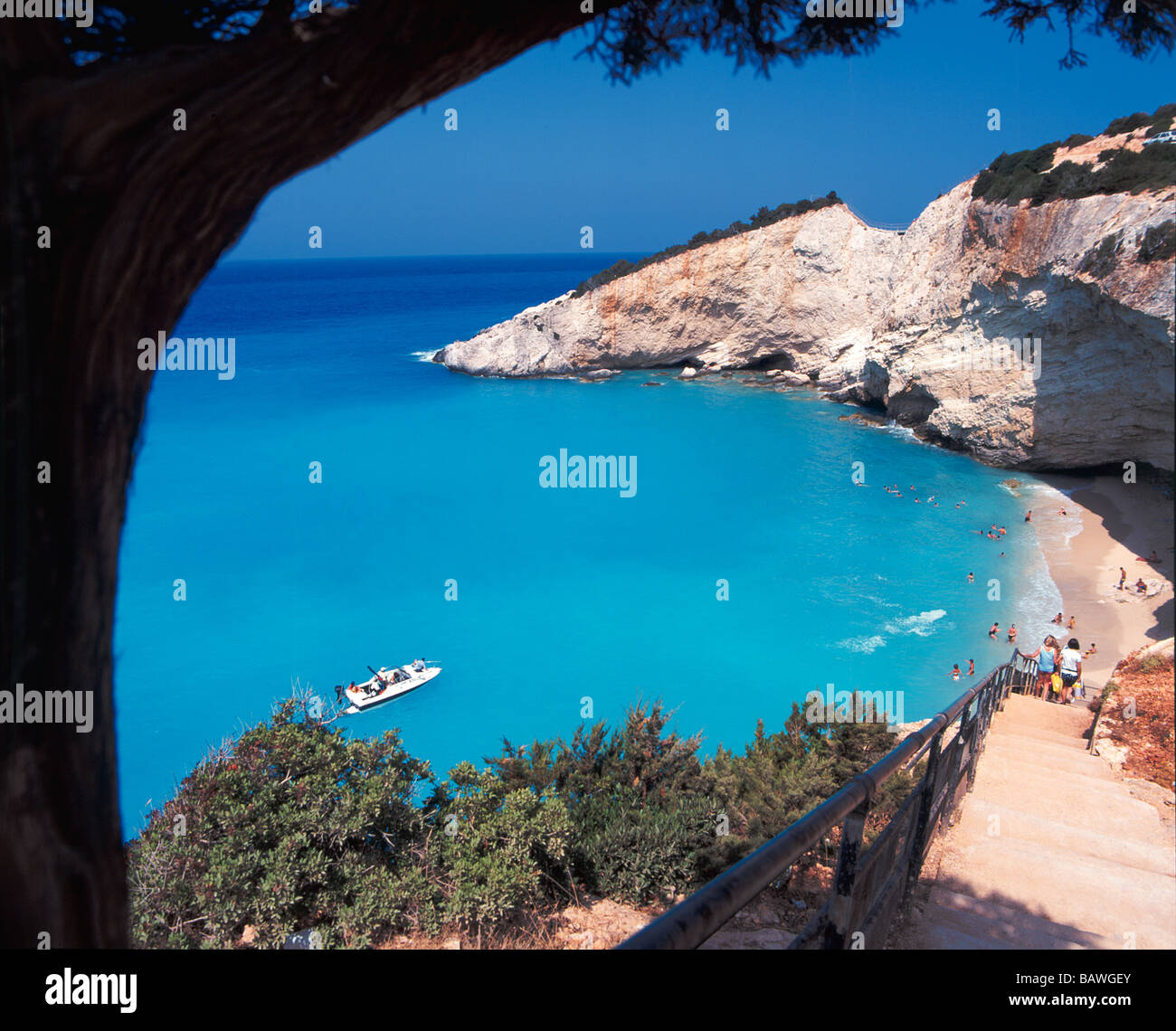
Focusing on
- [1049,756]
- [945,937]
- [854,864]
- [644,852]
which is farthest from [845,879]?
[1049,756]

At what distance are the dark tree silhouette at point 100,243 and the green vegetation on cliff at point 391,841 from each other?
156 inches

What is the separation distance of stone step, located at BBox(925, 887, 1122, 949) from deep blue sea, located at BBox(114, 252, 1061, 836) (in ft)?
12.3

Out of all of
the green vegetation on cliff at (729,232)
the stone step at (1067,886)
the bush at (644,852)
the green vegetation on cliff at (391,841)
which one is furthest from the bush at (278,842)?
the green vegetation on cliff at (729,232)

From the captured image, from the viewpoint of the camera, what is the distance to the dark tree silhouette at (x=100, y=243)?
1.30 m

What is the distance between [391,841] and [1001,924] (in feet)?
14.1

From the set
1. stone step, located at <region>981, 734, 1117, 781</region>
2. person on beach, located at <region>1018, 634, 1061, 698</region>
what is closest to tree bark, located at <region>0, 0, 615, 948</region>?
stone step, located at <region>981, 734, 1117, 781</region>

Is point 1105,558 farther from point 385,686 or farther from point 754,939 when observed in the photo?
point 754,939

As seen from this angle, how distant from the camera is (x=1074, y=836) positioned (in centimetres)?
485

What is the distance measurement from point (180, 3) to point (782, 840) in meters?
2.24

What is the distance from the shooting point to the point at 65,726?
1.40 metres

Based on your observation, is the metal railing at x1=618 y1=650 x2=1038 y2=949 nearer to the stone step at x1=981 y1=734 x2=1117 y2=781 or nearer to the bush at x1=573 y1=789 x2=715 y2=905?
the bush at x1=573 y1=789 x2=715 y2=905

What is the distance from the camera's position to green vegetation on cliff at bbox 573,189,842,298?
40.5 metres
